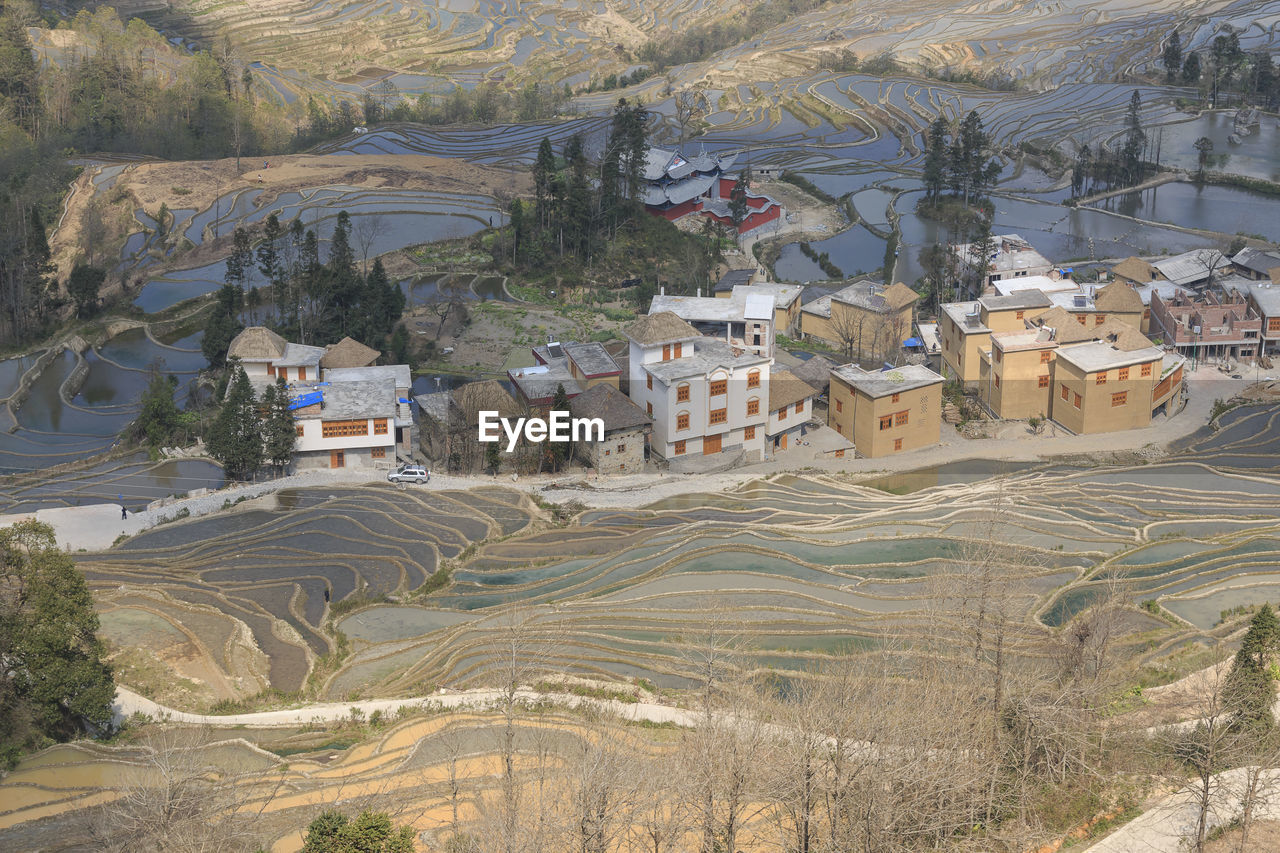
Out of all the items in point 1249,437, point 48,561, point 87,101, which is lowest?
point 1249,437

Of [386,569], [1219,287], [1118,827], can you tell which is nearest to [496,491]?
[386,569]

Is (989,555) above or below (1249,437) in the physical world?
above

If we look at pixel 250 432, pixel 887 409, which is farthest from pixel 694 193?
pixel 250 432

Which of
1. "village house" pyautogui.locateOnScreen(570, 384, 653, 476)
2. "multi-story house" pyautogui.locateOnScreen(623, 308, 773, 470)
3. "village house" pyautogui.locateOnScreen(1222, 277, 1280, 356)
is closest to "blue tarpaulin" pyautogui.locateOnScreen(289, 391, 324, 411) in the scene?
"village house" pyautogui.locateOnScreen(570, 384, 653, 476)

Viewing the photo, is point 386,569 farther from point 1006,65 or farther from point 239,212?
point 1006,65

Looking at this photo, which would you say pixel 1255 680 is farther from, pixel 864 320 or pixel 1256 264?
pixel 1256 264
